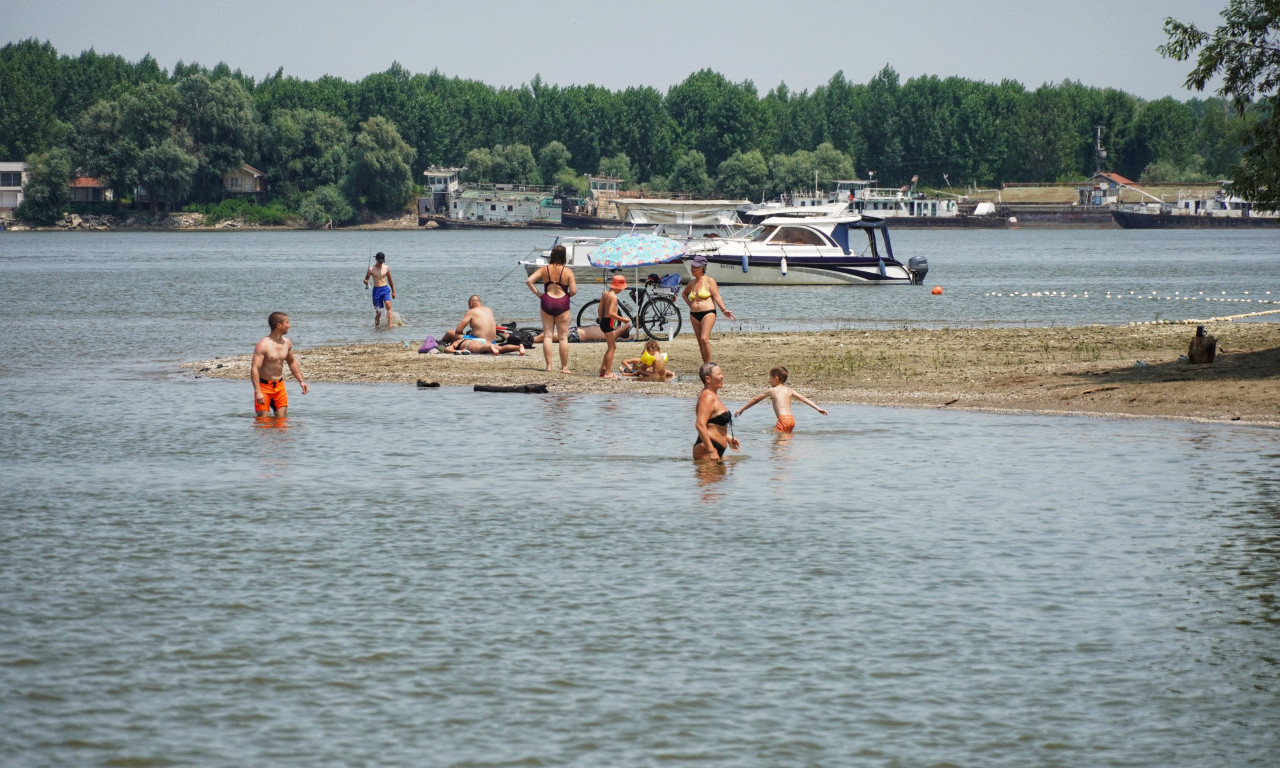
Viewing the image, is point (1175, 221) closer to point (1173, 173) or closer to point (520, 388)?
point (1173, 173)

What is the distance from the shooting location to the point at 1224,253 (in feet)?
319

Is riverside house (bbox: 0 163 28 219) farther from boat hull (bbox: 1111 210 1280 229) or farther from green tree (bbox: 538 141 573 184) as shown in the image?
boat hull (bbox: 1111 210 1280 229)

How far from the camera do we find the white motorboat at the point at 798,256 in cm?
5066

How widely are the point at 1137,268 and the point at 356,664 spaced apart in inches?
2845

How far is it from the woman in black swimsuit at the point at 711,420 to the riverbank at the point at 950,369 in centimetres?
478

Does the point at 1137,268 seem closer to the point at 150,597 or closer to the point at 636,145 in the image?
the point at 150,597

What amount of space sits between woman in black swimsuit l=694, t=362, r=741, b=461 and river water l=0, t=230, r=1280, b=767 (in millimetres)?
387

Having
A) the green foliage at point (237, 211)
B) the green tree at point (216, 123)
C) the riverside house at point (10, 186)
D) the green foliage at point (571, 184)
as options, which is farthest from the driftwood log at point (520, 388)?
the riverside house at point (10, 186)

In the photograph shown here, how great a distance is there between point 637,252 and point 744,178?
514 ft

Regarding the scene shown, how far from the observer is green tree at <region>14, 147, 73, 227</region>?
502ft

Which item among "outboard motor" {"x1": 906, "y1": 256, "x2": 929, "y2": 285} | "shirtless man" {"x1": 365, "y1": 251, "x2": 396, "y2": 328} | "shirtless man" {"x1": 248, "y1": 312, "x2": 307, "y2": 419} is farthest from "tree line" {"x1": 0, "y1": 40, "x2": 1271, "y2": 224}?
"shirtless man" {"x1": 248, "y1": 312, "x2": 307, "y2": 419}

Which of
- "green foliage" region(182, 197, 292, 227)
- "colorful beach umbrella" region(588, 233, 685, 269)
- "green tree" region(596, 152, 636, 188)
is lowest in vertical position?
"colorful beach umbrella" region(588, 233, 685, 269)

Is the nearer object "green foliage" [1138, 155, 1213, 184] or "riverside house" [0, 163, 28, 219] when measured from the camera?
"riverside house" [0, 163, 28, 219]

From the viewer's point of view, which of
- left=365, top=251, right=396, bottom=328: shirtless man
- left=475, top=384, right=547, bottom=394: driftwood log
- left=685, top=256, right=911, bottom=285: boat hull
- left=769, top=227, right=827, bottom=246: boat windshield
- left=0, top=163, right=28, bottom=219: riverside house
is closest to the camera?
left=475, top=384, right=547, bottom=394: driftwood log
